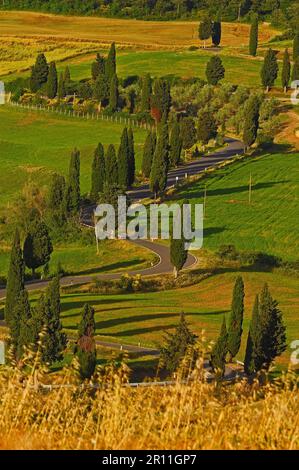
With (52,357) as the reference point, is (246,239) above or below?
below

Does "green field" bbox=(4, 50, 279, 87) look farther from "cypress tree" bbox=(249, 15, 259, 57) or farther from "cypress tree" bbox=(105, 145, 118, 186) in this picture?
"cypress tree" bbox=(105, 145, 118, 186)

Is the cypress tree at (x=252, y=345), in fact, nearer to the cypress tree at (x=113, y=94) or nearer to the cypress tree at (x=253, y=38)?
the cypress tree at (x=113, y=94)

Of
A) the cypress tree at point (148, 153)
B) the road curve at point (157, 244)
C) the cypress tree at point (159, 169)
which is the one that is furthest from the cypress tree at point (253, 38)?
the cypress tree at point (159, 169)

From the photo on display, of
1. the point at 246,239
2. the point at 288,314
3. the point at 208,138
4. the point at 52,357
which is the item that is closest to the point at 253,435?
the point at 52,357

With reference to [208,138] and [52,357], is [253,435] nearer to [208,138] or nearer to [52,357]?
[52,357]

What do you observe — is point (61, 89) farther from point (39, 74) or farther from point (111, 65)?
point (111, 65)

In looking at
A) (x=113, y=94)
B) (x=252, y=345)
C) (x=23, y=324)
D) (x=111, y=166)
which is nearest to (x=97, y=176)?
(x=111, y=166)
